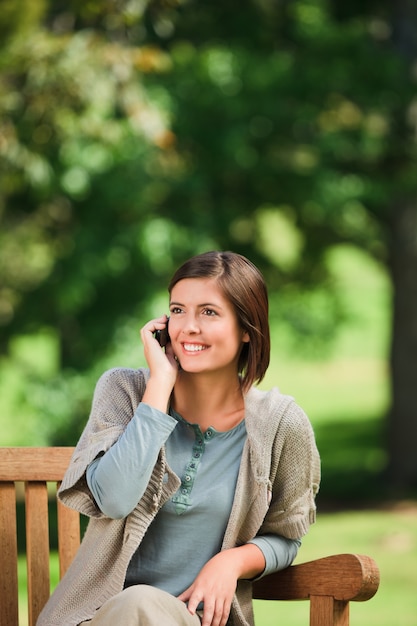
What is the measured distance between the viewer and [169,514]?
2842mm

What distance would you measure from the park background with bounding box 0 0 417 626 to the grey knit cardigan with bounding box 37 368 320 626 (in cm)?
374

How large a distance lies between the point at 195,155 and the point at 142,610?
6897 millimetres

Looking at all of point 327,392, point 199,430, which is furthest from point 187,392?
point 327,392

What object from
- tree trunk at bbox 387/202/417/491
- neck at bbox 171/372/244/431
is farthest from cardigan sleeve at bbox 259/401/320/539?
tree trunk at bbox 387/202/417/491

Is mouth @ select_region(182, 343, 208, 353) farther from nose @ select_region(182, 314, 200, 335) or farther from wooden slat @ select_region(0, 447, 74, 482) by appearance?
wooden slat @ select_region(0, 447, 74, 482)

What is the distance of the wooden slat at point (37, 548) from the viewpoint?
323 cm

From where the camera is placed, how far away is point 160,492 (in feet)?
9.07

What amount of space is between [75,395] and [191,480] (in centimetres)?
602

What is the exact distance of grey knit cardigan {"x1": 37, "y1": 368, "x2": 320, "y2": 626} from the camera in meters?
2.77

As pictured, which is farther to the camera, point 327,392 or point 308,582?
point 327,392

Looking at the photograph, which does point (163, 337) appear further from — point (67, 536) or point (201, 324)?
point (67, 536)

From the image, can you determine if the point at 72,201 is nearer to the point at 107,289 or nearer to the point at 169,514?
the point at 107,289

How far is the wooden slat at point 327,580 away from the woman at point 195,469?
6cm

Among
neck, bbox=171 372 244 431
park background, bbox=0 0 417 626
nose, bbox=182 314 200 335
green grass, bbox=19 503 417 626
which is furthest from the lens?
park background, bbox=0 0 417 626
